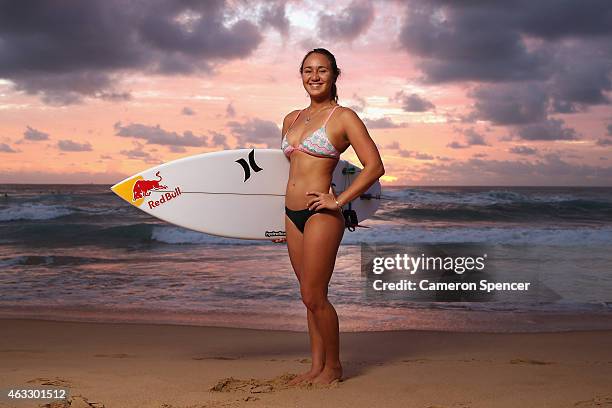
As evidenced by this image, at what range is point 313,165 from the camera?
120 inches

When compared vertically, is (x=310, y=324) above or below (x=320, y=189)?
below

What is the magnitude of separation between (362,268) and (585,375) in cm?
565

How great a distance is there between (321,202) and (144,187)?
6.31 ft

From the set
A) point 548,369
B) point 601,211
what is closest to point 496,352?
point 548,369

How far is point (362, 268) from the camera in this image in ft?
29.6

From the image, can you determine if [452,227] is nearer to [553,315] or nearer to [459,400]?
[553,315]

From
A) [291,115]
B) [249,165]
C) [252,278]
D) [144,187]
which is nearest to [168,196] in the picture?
[144,187]

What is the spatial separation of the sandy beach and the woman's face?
141 cm

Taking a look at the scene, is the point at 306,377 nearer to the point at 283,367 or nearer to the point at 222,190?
the point at 283,367

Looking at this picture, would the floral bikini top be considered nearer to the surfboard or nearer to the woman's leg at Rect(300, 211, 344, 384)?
the woman's leg at Rect(300, 211, 344, 384)

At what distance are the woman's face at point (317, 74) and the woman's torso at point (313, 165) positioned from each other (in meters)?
0.12

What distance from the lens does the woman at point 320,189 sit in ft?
9.68

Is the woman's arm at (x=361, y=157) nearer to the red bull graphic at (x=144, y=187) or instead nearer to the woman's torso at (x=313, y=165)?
the woman's torso at (x=313, y=165)

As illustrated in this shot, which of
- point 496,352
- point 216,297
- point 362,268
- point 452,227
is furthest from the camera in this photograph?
point 452,227
